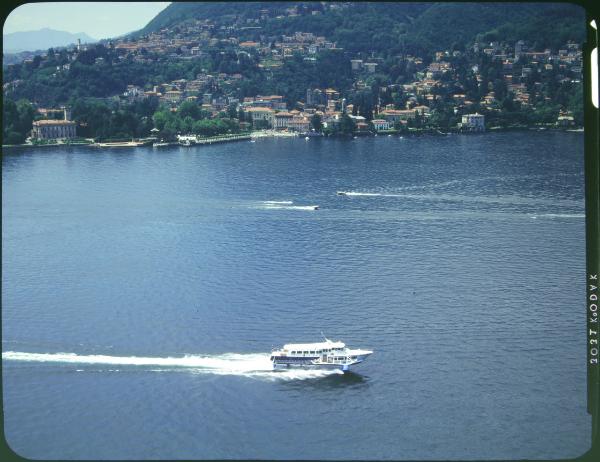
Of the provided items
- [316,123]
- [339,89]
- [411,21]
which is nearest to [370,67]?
[339,89]

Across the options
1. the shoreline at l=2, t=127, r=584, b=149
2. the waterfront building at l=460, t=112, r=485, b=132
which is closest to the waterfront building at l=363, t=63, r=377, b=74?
the shoreline at l=2, t=127, r=584, b=149

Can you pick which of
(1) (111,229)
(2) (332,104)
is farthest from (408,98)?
(1) (111,229)

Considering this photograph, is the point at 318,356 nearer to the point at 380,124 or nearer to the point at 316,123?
the point at 316,123

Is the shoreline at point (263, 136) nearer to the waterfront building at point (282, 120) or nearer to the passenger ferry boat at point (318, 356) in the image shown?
the waterfront building at point (282, 120)

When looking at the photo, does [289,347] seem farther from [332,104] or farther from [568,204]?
[332,104]

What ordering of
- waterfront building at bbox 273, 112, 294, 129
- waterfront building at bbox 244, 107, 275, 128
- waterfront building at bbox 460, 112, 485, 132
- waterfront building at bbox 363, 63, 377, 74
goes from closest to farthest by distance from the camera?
waterfront building at bbox 460, 112, 485, 132 → waterfront building at bbox 273, 112, 294, 129 → waterfront building at bbox 244, 107, 275, 128 → waterfront building at bbox 363, 63, 377, 74

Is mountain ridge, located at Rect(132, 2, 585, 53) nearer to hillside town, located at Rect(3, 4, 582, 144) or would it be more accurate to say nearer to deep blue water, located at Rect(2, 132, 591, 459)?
hillside town, located at Rect(3, 4, 582, 144)
